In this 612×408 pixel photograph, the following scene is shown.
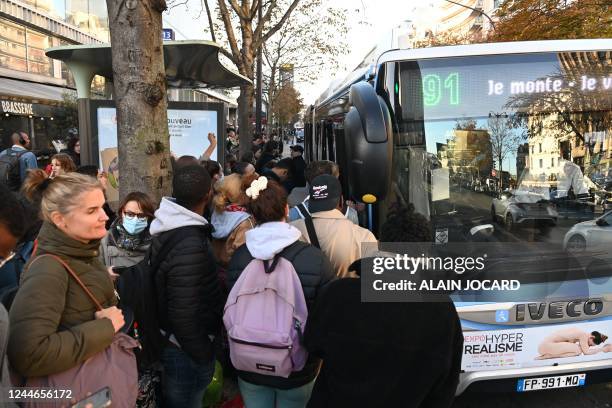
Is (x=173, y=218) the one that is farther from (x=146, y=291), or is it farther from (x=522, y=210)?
(x=522, y=210)

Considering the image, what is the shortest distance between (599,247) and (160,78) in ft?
12.7

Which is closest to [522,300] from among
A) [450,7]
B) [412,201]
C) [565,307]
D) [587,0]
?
[565,307]

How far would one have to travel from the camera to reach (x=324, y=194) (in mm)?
3414

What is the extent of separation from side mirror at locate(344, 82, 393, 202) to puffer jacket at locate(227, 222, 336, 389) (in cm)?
84

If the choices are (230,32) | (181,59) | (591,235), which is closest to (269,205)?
(591,235)

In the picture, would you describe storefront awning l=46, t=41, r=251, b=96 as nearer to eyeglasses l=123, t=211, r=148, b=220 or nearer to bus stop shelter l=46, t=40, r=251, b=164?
bus stop shelter l=46, t=40, r=251, b=164

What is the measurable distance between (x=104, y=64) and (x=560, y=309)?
7165 mm

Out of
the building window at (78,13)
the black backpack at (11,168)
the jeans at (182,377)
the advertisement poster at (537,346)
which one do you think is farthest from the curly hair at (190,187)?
the building window at (78,13)

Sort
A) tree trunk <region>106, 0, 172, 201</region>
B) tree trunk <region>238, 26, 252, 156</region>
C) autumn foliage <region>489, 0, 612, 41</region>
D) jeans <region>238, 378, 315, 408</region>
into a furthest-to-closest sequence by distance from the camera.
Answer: tree trunk <region>238, 26, 252, 156</region>, autumn foliage <region>489, 0, 612, 41</region>, tree trunk <region>106, 0, 172, 201</region>, jeans <region>238, 378, 315, 408</region>

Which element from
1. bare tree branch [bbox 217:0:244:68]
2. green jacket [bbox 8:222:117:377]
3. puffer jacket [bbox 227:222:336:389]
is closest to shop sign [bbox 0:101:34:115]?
bare tree branch [bbox 217:0:244:68]

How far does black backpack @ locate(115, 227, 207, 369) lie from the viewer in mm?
2703

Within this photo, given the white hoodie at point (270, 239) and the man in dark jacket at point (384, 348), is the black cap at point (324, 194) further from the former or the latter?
the man in dark jacket at point (384, 348)

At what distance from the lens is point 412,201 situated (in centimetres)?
394

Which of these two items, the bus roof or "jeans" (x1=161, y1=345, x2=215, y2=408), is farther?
the bus roof
